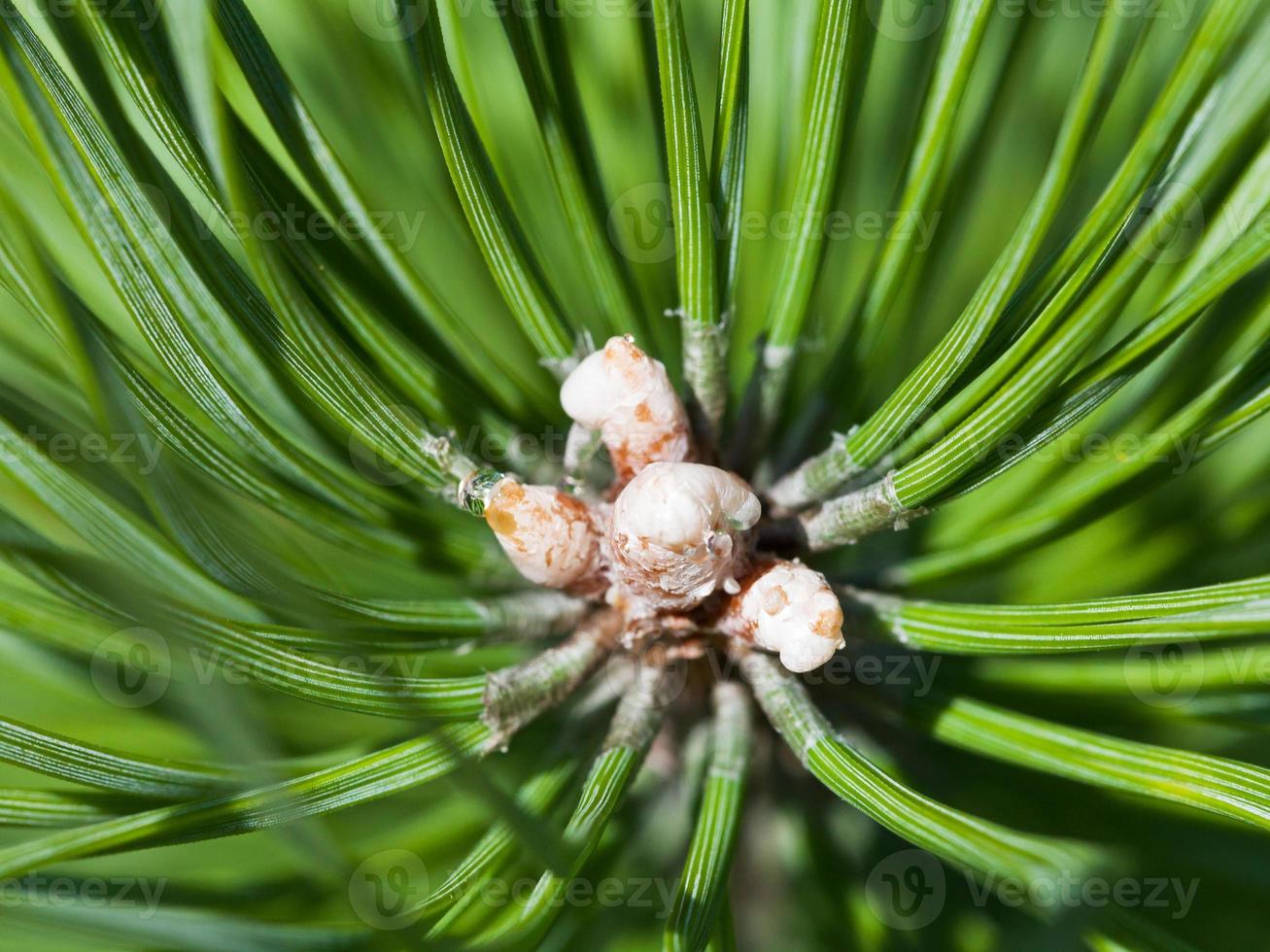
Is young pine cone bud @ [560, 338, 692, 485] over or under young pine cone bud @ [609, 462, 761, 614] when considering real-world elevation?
over

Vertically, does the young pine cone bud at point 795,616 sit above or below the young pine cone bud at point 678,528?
below

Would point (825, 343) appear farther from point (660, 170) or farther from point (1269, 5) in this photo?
point (1269, 5)

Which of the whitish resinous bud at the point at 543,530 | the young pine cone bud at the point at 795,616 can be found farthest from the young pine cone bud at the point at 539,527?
the young pine cone bud at the point at 795,616

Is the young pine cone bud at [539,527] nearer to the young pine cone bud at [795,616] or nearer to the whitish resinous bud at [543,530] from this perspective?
the whitish resinous bud at [543,530]

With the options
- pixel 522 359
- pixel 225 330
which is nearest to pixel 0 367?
pixel 225 330

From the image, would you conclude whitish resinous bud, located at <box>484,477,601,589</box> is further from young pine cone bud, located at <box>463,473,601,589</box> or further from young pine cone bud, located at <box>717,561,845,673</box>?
young pine cone bud, located at <box>717,561,845,673</box>

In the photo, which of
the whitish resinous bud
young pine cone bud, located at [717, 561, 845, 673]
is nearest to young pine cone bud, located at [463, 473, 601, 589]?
the whitish resinous bud
